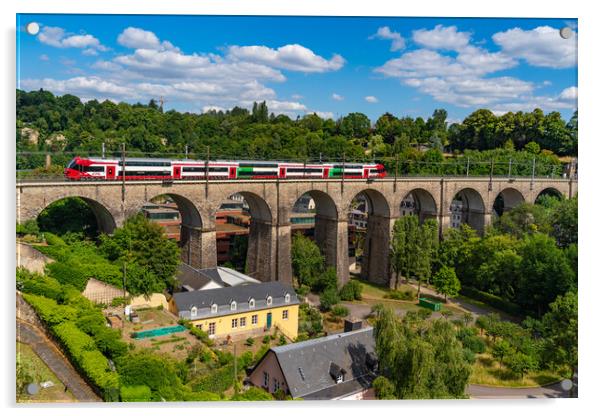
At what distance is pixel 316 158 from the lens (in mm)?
49562

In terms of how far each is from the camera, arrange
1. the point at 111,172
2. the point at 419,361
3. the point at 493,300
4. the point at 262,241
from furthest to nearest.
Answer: the point at 493,300 → the point at 262,241 → the point at 111,172 → the point at 419,361

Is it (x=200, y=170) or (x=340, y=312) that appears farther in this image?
(x=340, y=312)

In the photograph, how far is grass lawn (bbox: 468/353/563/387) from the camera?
50.2 ft

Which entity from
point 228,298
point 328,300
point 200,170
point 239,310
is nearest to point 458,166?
point 328,300

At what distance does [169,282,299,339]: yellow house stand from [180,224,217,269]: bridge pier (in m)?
5.66

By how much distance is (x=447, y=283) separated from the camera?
98.6 feet

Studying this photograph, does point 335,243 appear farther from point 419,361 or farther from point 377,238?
point 419,361

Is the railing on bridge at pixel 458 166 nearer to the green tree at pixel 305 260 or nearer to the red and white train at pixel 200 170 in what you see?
the red and white train at pixel 200 170

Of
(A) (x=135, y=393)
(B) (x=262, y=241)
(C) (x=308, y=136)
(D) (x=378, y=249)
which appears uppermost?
(C) (x=308, y=136)

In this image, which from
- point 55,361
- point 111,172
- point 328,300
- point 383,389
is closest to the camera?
A: point 55,361

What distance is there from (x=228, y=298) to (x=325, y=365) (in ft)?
17.0

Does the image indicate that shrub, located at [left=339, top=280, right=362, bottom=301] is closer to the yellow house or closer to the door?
the yellow house

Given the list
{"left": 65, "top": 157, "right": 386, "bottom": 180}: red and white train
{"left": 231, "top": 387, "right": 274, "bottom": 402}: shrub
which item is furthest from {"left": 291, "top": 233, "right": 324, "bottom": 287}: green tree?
{"left": 231, "top": 387, "right": 274, "bottom": 402}: shrub

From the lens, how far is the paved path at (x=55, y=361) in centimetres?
1162
